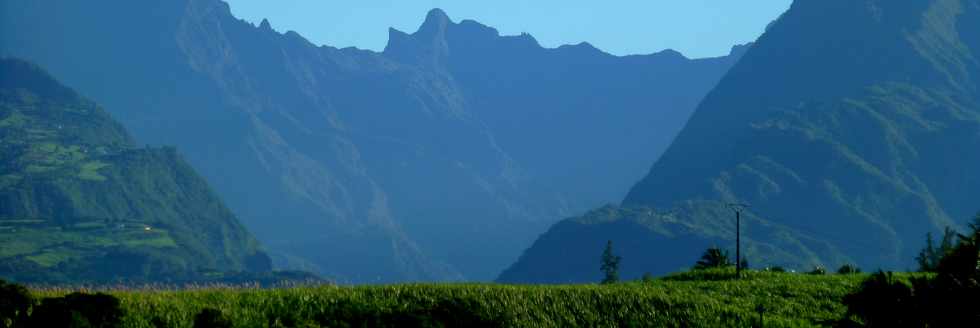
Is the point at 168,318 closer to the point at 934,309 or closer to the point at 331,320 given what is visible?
the point at 331,320

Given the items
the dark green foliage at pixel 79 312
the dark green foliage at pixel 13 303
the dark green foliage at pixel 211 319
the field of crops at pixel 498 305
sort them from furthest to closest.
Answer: the field of crops at pixel 498 305
the dark green foliage at pixel 211 319
the dark green foliage at pixel 13 303
the dark green foliage at pixel 79 312

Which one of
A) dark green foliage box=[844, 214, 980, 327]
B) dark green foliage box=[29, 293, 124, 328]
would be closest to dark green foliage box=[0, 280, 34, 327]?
dark green foliage box=[29, 293, 124, 328]

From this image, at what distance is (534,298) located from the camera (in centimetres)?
4447

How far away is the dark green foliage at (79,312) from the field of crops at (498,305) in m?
0.63

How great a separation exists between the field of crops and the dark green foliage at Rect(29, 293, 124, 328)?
635 millimetres

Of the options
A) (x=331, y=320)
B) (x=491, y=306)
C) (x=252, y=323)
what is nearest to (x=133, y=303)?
(x=252, y=323)

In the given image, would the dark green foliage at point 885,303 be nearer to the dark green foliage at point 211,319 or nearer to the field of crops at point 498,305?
the field of crops at point 498,305

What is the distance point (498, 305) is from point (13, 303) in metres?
17.1

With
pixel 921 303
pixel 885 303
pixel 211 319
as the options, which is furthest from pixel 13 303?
pixel 921 303

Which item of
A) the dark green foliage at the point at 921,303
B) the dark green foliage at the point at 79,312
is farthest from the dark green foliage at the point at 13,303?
the dark green foliage at the point at 921,303

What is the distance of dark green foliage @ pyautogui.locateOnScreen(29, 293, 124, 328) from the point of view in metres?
33.5

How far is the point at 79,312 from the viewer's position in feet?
112

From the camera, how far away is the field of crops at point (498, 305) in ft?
125

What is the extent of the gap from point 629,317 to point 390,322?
9947 mm
